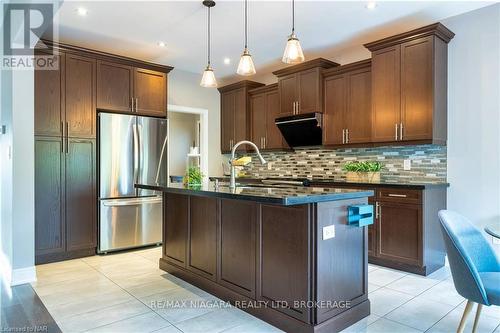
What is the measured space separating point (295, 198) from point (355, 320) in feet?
3.79

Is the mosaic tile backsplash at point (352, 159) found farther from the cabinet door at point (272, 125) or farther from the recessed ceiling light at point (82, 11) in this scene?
the recessed ceiling light at point (82, 11)

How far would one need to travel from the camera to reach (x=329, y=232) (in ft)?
7.43

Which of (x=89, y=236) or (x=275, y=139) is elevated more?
(x=275, y=139)

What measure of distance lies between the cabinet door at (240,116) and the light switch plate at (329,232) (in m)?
3.92

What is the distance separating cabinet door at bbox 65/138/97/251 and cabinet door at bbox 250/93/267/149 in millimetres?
2715

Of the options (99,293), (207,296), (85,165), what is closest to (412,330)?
(207,296)

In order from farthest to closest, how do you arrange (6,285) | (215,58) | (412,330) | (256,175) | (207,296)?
(256,175)
(215,58)
(6,285)
(207,296)
(412,330)

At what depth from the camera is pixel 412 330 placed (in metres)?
2.32

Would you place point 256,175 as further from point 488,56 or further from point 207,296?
point 488,56

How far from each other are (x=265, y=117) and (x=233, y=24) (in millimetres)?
2055

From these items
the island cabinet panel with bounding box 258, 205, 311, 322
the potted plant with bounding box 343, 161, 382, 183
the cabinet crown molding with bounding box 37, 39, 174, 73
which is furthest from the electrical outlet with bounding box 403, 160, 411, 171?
the cabinet crown molding with bounding box 37, 39, 174, 73

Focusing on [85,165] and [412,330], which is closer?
[412,330]

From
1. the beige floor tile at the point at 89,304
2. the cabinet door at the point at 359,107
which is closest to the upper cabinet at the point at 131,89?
the beige floor tile at the point at 89,304

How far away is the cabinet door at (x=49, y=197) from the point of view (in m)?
3.91
